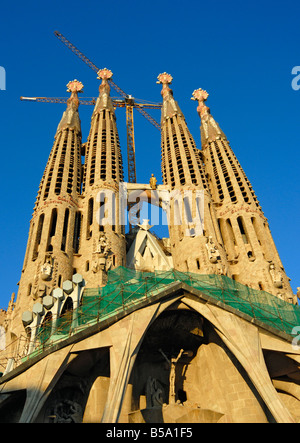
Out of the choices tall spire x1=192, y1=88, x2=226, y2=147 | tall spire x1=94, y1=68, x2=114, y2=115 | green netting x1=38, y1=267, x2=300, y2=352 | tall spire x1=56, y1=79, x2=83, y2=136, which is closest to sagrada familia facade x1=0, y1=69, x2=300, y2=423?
green netting x1=38, y1=267, x2=300, y2=352

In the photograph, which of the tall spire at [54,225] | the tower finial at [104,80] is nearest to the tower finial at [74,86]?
the tower finial at [104,80]

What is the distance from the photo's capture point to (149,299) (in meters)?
18.7

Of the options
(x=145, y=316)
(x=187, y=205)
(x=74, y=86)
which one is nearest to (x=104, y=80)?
(x=74, y=86)

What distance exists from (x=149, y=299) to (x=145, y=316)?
79cm

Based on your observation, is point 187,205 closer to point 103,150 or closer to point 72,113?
point 103,150

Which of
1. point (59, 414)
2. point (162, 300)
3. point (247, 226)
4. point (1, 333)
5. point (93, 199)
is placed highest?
point (93, 199)

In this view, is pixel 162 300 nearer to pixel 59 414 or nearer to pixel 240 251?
pixel 59 414

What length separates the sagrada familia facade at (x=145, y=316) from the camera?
17.3 meters

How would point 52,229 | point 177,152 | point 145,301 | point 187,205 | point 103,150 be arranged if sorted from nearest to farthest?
point 145,301
point 52,229
point 187,205
point 103,150
point 177,152

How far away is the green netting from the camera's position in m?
19.2

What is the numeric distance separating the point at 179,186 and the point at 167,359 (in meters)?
16.2

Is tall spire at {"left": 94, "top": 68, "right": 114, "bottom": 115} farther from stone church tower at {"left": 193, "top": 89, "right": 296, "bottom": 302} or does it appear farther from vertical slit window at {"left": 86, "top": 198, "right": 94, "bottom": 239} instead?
vertical slit window at {"left": 86, "top": 198, "right": 94, "bottom": 239}

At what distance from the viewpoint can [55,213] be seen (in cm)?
2850
